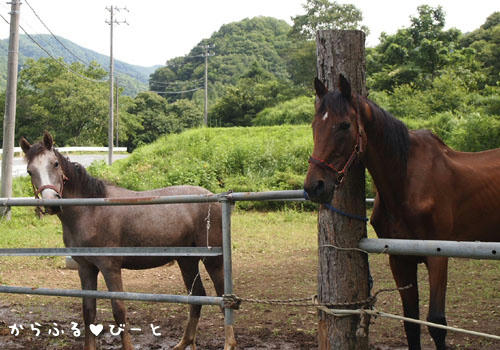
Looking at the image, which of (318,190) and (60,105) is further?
(60,105)

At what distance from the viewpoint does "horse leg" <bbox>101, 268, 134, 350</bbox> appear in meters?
3.90

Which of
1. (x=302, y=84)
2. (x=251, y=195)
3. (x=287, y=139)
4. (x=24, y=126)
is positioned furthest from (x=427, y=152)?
(x=24, y=126)

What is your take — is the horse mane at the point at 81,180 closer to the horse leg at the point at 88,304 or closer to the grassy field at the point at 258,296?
the horse leg at the point at 88,304

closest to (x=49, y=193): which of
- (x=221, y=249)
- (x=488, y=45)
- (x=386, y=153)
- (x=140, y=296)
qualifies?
(x=140, y=296)

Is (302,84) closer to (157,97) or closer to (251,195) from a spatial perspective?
(157,97)

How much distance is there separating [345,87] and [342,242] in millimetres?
759

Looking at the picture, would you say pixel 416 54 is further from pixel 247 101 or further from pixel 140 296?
pixel 140 296

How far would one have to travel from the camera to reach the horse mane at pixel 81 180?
4.32 m

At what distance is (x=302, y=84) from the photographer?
40.6m

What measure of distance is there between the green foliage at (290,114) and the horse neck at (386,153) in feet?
71.2

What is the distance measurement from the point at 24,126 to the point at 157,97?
13672 mm

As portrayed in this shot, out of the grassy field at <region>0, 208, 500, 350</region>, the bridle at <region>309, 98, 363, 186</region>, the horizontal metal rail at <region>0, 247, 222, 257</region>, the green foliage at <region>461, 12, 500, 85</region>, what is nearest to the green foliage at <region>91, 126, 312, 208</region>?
the grassy field at <region>0, 208, 500, 350</region>

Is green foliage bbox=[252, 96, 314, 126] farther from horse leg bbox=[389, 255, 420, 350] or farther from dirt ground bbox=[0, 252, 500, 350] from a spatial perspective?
horse leg bbox=[389, 255, 420, 350]

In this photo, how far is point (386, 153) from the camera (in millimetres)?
3047
